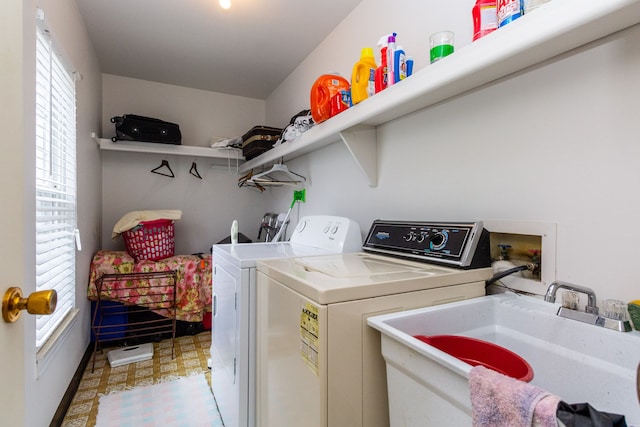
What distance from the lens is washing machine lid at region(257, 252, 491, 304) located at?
0.91 m

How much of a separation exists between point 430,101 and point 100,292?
2.82m

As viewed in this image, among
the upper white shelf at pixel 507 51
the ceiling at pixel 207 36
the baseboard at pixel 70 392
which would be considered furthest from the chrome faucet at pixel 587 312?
the baseboard at pixel 70 392

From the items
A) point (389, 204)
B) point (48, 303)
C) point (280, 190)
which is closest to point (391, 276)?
point (389, 204)

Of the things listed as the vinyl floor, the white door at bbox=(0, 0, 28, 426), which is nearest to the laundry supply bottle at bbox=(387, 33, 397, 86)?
the white door at bbox=(0, 0, 28, 426)

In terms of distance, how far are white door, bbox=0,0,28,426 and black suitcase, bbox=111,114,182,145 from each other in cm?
244

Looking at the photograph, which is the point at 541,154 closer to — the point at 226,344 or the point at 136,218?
the point at 226,344

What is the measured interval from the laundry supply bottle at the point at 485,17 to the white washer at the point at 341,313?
2.13ft

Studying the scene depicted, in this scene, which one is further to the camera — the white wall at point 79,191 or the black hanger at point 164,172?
the black hanger at point 164,172

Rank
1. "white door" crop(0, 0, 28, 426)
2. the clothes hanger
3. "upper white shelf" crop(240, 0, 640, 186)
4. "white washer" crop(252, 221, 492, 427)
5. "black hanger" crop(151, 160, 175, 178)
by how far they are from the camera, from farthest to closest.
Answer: the clothes hanger
"black hanger" crop(151, 160, 175, 178)
"white washer" crop(252, 221, 492, 427)
"upper white shelf" crop(240, 0, 640, 186)
"white door" crop(0, 0, 28, 426)

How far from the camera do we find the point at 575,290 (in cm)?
91

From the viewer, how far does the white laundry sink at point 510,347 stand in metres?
0.69

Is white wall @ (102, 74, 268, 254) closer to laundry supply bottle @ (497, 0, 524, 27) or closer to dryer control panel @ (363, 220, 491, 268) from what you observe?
dryer control panel @ (363, 220, 491, 268)

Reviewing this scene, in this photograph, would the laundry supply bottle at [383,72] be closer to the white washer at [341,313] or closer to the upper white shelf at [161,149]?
the white washer at [341,313]

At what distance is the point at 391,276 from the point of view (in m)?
1.05
